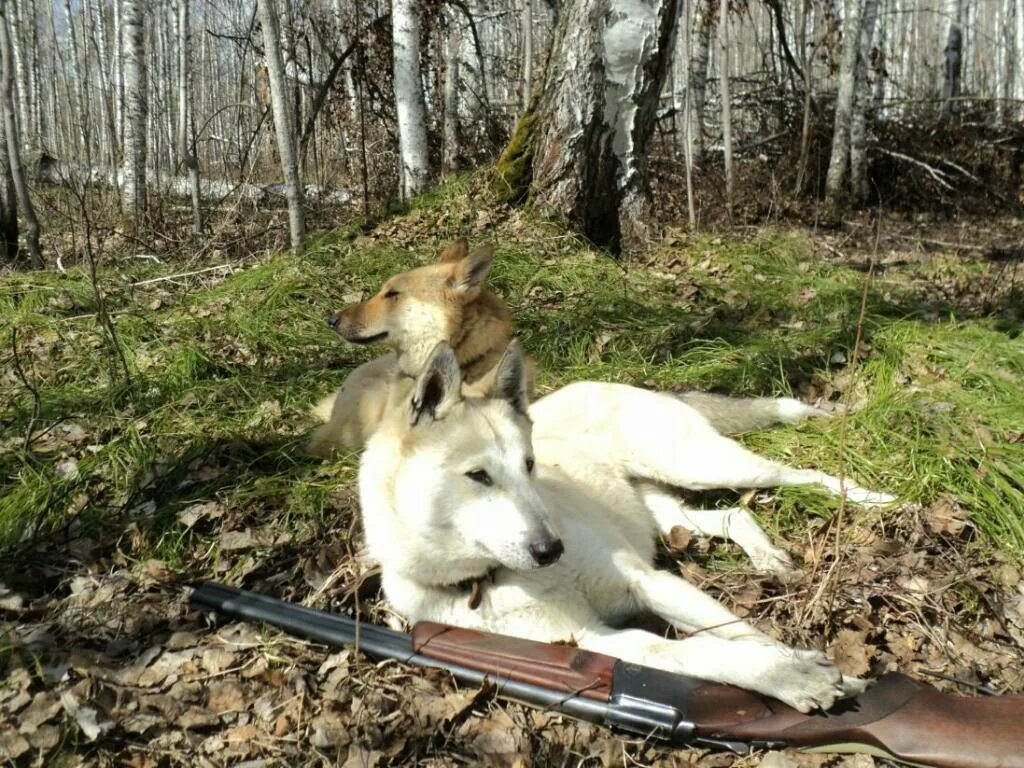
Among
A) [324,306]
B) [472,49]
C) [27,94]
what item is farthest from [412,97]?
[27,94]

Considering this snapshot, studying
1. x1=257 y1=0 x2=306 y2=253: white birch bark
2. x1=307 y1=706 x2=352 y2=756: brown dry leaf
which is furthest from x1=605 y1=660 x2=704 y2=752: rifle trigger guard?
x1=257 y1=0 x2=306 y2=253: white birch bark

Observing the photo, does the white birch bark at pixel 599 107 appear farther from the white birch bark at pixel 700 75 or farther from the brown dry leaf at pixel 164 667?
the brown dry leaf at pixel 164 667

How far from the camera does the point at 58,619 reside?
2.84 meters

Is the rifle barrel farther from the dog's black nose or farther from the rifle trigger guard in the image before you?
the dog's black nose

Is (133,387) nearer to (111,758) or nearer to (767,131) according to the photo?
(111,758)

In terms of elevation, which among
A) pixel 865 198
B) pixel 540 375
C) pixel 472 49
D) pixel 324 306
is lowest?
pixel 540 375

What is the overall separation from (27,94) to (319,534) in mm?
19479

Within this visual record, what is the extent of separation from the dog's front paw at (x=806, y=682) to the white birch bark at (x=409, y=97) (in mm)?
7576

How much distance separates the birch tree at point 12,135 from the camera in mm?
6754

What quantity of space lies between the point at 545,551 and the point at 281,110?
505 cm

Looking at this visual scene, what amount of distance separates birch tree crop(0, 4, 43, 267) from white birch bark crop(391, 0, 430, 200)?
3818mm

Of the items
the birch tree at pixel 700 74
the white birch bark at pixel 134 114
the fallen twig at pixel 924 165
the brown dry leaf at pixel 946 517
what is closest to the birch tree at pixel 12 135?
the white birch bark at pixel 134 114

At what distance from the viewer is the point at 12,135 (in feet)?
22.8

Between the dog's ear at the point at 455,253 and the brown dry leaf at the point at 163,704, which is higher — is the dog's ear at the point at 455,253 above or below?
above
